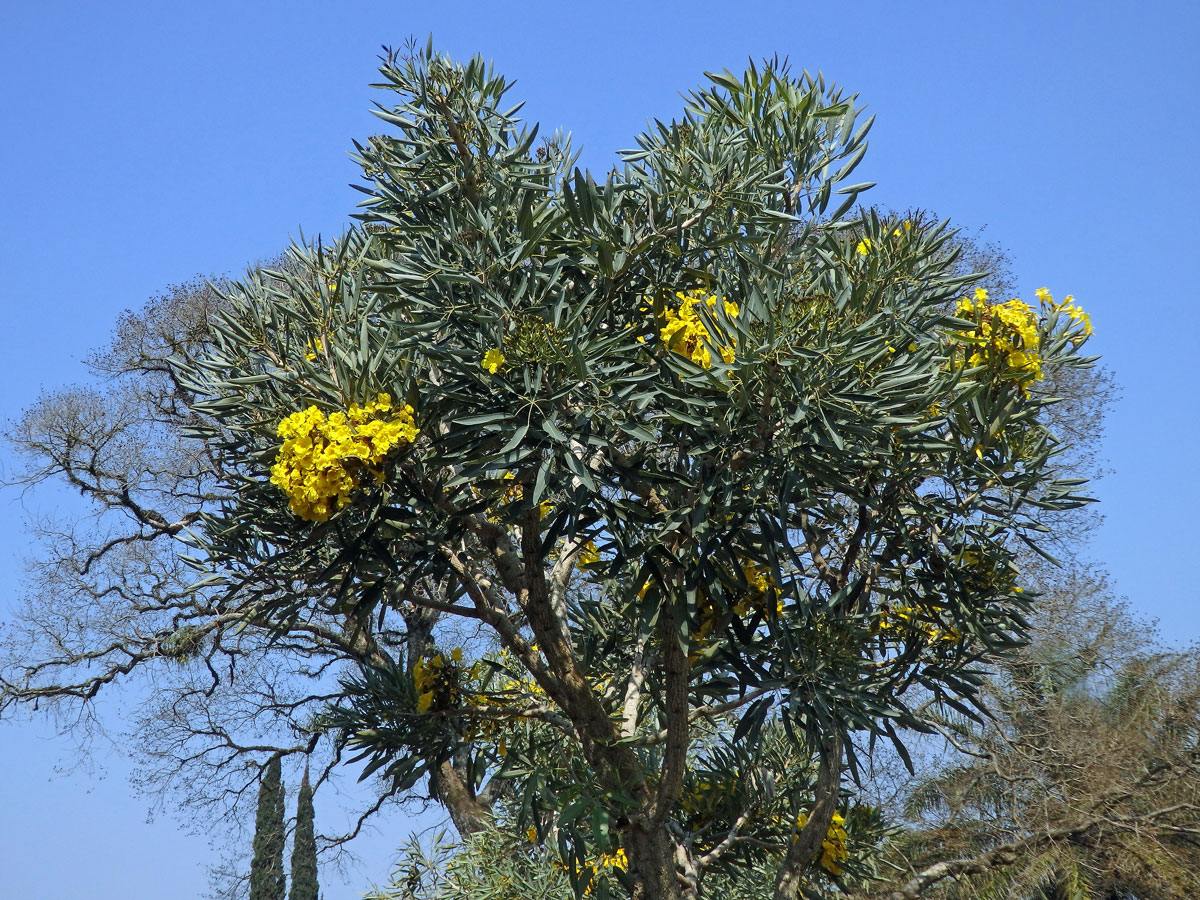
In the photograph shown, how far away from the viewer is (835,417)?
3.07m

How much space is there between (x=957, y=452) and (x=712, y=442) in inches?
36.8

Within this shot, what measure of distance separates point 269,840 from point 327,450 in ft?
28.8

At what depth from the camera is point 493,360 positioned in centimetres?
310

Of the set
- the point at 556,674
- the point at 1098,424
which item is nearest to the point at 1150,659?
the point at 1098,424

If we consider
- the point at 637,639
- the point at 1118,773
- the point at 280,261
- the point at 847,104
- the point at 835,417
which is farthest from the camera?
the point at 280,261

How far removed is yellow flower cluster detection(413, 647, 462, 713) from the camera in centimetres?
419

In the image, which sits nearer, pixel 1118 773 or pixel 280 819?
pixel 1118 773

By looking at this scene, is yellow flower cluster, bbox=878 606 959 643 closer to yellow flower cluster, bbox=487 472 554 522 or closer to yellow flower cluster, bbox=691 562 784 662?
yellow flower cluster, bbox=691 562 784 662

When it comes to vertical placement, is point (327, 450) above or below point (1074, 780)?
above

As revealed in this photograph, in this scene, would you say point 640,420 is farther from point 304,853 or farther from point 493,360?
point 304,853

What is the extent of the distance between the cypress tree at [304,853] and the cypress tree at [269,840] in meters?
0.26

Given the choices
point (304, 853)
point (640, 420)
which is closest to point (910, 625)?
point (640, 420)

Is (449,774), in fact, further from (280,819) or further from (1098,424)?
(1098,424)

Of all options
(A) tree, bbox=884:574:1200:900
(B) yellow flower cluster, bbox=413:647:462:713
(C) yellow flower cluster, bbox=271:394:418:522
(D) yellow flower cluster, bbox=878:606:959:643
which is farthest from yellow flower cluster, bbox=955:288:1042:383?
(A) tree, bbox=884:574:1200:900
